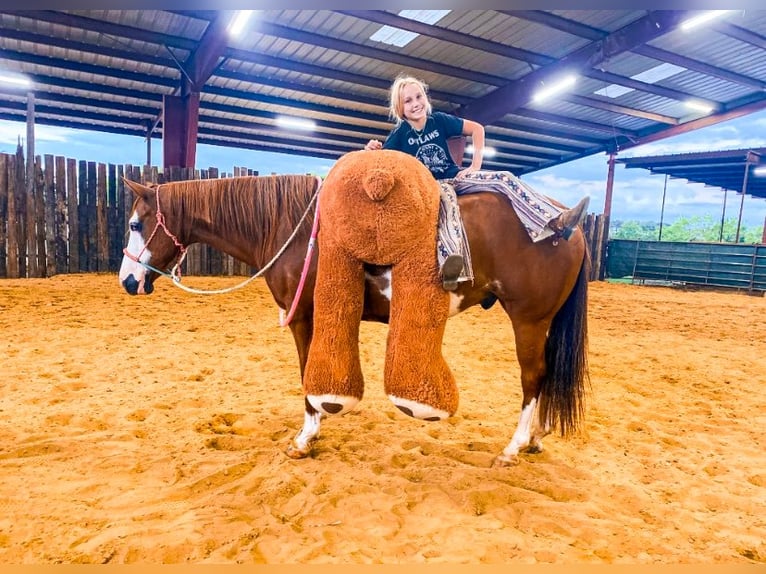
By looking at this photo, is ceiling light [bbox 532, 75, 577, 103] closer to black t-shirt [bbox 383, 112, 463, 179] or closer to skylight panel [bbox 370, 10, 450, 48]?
skylight panel [bbox 370, 10, 450, 48]

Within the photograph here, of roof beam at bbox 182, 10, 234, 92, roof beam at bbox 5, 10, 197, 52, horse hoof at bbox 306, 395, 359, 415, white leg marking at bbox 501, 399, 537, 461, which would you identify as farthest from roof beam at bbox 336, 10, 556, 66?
horse hoof at bbox 306, 395, 359, 415

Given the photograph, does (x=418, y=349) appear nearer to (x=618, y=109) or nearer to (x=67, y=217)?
(x=67, y=217)

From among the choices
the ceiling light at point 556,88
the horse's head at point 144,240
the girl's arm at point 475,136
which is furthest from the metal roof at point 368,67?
the horse's head at point 144,240

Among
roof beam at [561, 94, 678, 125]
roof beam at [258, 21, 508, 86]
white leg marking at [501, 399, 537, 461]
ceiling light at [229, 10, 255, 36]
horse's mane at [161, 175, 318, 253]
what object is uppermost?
roof beam at [561, 94, 678, 125]

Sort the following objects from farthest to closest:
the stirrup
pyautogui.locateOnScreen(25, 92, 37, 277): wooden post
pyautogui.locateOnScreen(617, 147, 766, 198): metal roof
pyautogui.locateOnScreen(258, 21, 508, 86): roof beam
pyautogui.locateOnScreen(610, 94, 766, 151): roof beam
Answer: pyautogui.locateOnScreen(617, 147, 766, 198): metal roof < pyautogui.locateOnScreen(610, 94, 766, 151): roof beam < pyautogui.locateOnScreen(25, 92, 37, 277): wooden post < pyautogui.locateOnScreen(258, 21, 508, 86): roof beam < the stirrup

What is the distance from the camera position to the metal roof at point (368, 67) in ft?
21.4

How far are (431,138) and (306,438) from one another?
1668 mm

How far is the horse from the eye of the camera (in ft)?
6.56

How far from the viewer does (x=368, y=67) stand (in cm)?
830

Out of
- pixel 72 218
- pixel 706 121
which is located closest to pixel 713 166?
pixel 706 121

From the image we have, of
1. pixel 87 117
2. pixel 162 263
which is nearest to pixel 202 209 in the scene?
pixel 162 263

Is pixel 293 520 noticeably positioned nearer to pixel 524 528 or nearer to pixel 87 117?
pixel 524 528

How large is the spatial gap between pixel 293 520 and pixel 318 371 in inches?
22.4

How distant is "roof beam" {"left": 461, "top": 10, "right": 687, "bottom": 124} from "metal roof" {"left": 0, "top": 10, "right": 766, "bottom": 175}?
23mm
